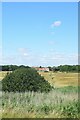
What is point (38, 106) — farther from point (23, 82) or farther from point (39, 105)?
point (23, 82)

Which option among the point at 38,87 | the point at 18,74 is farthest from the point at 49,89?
the point at 18,74

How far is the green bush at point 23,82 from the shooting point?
43.7ft

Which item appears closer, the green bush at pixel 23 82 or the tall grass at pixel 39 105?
the tall grass at pixel 39 105

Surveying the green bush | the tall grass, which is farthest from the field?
the green bush

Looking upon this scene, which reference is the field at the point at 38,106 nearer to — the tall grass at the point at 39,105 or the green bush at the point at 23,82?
→ the tall grass at the point at 39,105

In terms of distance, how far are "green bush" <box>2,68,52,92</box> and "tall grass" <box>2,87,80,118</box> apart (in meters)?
0.96

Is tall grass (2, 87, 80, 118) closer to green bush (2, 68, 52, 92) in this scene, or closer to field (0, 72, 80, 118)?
field (0, 72, 80, 118)

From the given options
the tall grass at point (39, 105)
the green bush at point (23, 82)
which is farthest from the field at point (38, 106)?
the green bush at point (23, 82)

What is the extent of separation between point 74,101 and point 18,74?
3.20 meters

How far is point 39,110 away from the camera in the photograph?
10070 millimetres

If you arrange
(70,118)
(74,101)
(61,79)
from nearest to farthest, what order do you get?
(70,118)
(74,101)
(61,79)

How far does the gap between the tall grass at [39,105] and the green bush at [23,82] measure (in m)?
0.96

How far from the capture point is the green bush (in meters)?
13.3

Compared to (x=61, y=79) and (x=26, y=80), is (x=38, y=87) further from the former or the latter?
(x=61, y=79)
